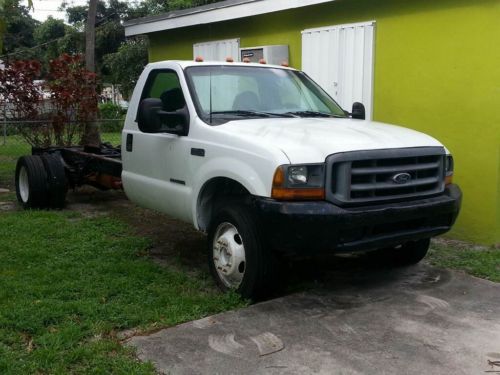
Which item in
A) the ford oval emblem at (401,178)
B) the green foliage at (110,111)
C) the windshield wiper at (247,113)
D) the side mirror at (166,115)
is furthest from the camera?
the green foliage at (110,111)

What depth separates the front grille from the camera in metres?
4.33

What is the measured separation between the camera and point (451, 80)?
6980mm

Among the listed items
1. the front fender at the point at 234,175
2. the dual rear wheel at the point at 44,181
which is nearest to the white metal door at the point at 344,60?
the front fender at the point at 234,175

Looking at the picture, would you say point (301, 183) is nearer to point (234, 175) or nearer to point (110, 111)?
point (234, 175)

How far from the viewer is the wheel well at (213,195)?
197 inches

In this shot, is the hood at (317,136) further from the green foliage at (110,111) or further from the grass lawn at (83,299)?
the green foliage at (110,111)

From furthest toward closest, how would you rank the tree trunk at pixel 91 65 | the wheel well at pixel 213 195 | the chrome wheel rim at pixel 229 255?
the tree trunk at pixel 91 65
the wheel well at pixel 213 195
the chrome wheel rim at pixel 229 255

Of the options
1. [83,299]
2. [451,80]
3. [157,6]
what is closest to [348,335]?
[83,299]

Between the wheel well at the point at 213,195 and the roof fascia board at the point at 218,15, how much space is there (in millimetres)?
3947

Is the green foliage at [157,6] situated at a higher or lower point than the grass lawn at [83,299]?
higher

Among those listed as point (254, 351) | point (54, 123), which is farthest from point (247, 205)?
point (54, 123)

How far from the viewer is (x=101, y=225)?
7598 millimetres

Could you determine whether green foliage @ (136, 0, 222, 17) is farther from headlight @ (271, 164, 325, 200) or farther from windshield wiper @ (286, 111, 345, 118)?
headlight @ (271, 164, 325, 200)

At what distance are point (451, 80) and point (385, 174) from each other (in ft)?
9.79
